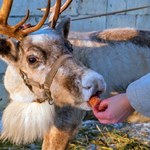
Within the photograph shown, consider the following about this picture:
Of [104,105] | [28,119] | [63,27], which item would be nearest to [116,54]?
[63,27]

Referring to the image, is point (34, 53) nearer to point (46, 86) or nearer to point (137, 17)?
point (46, 86)

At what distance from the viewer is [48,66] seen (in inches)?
130

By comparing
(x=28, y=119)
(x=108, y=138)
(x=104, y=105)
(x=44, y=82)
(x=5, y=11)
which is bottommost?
(x=108, y=138)

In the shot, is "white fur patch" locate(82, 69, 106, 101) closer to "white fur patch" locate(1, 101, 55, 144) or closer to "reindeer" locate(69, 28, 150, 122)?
"white fur patch" locate(1, 101, 55, 144)

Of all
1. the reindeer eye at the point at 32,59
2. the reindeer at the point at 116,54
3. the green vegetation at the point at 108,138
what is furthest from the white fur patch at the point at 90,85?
the green vegetation at the point at 108,138

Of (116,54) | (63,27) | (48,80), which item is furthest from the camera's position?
(116,54)

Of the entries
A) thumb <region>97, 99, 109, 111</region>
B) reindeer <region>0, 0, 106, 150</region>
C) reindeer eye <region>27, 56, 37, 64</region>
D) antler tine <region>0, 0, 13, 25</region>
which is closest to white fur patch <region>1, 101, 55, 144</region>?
reindeer <region>0, 0, 106, 150</region>

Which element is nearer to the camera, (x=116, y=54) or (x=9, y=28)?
(x=9, y=28)

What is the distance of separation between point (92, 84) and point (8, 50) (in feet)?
2.31

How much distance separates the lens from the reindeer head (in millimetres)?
3177

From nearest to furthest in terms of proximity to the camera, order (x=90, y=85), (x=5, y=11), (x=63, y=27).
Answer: (x=90, y=85) → (x=5, y=11) → (x=63, y=27)

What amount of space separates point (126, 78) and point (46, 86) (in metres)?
1.04

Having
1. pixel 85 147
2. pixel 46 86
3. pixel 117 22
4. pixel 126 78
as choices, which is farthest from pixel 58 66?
pixel 117 22

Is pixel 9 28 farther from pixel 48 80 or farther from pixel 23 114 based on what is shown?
pixel 23 114
